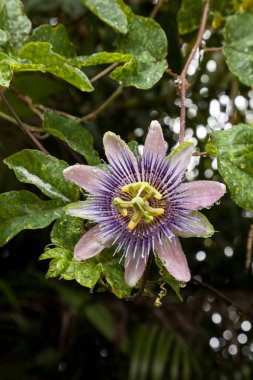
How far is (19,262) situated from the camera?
6.31 ft

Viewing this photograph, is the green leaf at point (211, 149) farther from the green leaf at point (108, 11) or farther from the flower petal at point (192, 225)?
the green leaf at point (108, 11)

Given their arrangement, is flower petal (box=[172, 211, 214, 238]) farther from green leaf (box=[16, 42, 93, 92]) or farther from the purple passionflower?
green leaf (box=[16, 42, 93, 92])

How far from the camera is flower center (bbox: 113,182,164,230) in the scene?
70cm

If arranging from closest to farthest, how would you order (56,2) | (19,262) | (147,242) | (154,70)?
(147,242) → (154,70) → (56,2) → (19,262)

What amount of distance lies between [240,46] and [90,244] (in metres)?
0.47

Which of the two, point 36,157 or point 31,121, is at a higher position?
point 36,157

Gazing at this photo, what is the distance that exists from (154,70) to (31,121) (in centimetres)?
69

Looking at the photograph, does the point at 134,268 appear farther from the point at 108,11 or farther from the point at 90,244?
the point at 108,11

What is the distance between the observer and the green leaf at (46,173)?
79 centimetres

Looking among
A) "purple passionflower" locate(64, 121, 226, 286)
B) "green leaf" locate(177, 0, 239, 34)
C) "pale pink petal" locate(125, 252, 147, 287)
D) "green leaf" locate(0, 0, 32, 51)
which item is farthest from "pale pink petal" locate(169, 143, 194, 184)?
"green leaf" locate(177, 0, 239, 34)

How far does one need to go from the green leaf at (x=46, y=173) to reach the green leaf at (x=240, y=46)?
0.34 m

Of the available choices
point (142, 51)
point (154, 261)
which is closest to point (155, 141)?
point (142, 51)

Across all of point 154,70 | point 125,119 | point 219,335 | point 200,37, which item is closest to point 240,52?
point 200,37

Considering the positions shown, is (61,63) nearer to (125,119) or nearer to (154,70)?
(154,70)
